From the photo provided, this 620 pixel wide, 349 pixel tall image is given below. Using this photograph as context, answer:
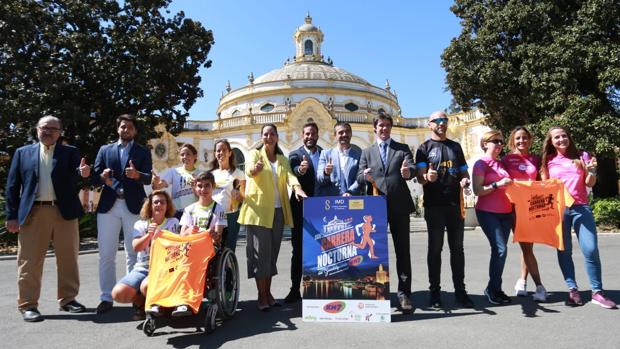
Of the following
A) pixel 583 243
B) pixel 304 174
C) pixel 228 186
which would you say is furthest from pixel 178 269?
pixel 583 243

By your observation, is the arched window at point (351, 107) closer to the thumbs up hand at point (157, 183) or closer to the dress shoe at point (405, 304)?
the thumbs up hand at point (157, 183)

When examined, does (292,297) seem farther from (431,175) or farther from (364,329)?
(431,175)

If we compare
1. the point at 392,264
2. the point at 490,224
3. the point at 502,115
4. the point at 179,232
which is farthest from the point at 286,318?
the point at 502,115

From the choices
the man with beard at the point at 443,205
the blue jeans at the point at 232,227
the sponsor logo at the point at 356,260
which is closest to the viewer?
the sponsor logo at the point at 356,260

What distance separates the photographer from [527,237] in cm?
501

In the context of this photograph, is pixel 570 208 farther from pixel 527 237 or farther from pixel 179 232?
pixel 179 232

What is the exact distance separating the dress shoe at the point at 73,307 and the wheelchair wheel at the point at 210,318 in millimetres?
1945

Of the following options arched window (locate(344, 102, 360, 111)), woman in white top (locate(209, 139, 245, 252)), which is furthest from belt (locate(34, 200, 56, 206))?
arched window (locate(344, 102, 360, 111))

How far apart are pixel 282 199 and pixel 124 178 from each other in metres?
1.97

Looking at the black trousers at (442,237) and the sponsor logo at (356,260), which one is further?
the black trousers at (442,237)

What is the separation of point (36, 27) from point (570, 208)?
16534 millimetres

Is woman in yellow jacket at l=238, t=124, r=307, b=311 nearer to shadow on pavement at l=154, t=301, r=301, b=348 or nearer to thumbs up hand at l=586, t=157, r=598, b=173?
shadow on pavement at l=154, t=301, r=301, b=348

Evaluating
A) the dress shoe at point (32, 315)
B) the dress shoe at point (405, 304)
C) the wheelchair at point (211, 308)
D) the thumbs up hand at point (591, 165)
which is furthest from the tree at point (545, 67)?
the dress shoe at point (32, 315)

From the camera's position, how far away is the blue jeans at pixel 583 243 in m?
4.74
